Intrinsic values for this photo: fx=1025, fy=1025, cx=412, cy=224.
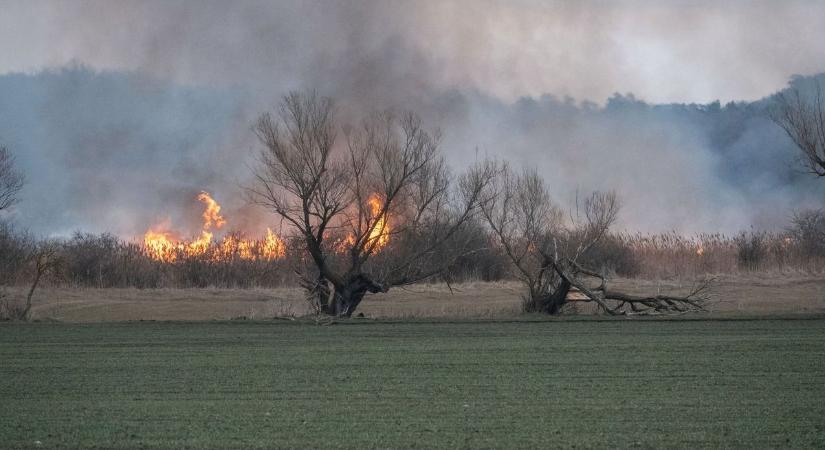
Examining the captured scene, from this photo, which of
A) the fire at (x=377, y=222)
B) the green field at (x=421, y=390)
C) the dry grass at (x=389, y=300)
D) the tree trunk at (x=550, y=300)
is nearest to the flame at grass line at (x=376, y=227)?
the fire at (x=377, y=222)

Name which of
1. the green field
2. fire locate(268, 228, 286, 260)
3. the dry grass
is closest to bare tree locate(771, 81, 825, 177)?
the dry grass

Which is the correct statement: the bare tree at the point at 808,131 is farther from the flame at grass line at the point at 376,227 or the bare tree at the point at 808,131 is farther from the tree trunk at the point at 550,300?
the flame at grass line at the point at 376,227

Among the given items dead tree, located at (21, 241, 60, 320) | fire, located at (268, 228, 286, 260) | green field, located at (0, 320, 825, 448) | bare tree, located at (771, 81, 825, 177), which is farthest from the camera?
fire, located at (268, 228, 286, 260)

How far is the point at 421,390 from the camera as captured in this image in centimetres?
1371

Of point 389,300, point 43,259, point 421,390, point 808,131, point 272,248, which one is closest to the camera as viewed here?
point 421,390

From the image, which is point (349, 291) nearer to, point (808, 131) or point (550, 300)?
point (550, 300)

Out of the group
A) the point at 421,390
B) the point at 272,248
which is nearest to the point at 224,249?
the point at 272,248

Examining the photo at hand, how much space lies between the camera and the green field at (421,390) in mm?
10406

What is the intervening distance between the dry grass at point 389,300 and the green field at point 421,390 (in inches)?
384

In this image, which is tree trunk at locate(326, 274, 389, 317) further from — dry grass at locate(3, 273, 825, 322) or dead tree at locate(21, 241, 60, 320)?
dead tree at locate(21, 241, 60, 320)

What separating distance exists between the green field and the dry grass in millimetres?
9760

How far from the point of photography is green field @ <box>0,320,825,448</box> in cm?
1041

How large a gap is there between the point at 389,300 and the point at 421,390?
1029 inches

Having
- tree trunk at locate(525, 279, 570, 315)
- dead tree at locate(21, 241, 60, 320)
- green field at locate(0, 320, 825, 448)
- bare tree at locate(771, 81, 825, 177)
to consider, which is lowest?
green field at locate(0, 320, 825, 448)
